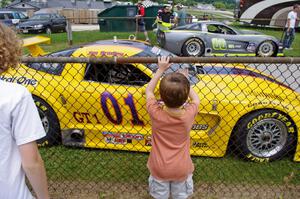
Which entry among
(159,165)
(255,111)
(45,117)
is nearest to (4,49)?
(159,165)

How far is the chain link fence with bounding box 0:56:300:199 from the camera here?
3.37m

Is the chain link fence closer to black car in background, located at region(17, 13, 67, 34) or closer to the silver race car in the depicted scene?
the silver race car

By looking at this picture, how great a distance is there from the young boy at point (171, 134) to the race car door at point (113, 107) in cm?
136

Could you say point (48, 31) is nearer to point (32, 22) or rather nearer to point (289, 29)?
point (32, 22)

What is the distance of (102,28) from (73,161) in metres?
15.4

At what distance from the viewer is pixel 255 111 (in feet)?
11.4

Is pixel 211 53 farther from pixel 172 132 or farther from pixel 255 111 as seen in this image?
pixel 172 132

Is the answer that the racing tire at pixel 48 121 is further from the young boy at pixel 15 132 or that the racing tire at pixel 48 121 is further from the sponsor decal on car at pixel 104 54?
the young boy at pixel 15 132

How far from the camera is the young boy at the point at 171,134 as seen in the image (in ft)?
6.39

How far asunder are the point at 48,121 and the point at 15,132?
2511mm

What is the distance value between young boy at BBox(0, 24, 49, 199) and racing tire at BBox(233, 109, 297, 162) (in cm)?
261

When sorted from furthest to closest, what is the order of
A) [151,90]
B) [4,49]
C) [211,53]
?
[211,53], [151,90], [4,49]

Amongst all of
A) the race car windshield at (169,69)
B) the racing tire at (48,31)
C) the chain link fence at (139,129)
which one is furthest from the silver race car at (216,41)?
the racing tire at (48,31)

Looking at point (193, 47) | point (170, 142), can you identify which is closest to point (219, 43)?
point (193, 47)
